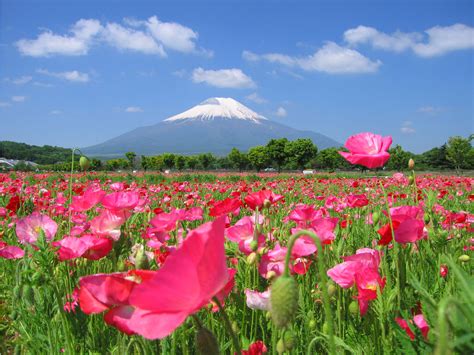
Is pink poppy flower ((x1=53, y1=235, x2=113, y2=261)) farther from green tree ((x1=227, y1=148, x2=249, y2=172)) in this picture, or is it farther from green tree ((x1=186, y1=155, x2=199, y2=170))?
green tree ((x1=186, y1=155, x2=199, y2=170))

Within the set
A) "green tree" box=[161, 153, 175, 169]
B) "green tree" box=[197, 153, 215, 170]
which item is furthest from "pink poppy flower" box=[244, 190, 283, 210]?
"green tree" box=[197, 153, 215, 170]

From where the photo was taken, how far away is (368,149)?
1176 mm

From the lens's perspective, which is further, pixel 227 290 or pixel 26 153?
pixel 26 153

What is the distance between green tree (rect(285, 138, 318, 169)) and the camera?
6875 centimetres

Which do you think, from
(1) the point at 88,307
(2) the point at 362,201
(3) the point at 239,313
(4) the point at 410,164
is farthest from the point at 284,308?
(2) the point at 362,201

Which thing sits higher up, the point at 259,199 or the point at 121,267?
the point at 259,199

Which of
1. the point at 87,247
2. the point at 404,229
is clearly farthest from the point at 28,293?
the point at 404,229

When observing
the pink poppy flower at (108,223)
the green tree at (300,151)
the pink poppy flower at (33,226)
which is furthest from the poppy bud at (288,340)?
the green tree at (300,151)

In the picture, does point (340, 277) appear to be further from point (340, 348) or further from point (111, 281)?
point (111, 281)

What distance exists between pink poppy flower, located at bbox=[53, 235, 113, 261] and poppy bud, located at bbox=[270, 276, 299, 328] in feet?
2.29

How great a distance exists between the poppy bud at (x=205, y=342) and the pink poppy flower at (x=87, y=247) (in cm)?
62

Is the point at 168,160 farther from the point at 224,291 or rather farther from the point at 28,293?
the point at 224,291

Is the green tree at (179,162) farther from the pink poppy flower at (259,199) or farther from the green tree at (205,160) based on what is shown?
the pink poppy flower at (259,199)

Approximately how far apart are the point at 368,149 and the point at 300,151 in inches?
2697
